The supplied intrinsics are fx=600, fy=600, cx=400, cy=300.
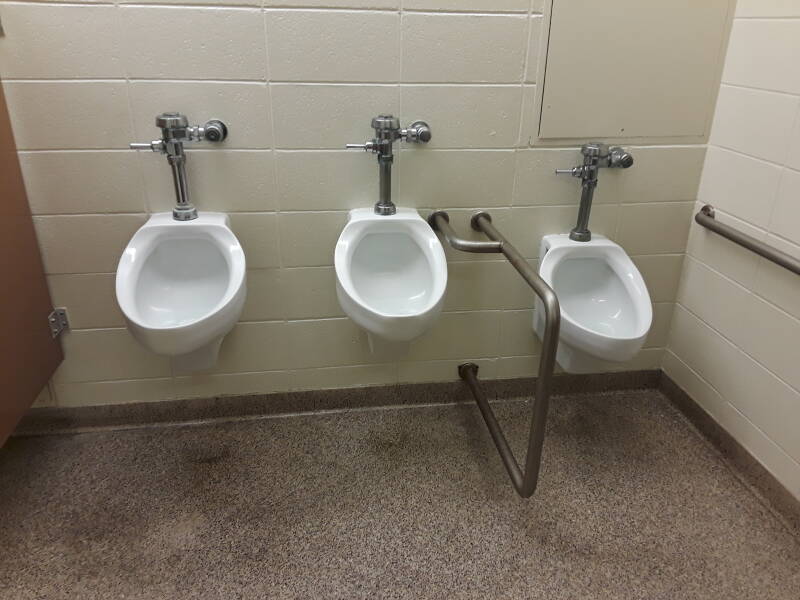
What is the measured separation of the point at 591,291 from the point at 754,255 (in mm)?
463

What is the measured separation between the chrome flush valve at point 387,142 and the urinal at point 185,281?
0.44 meters

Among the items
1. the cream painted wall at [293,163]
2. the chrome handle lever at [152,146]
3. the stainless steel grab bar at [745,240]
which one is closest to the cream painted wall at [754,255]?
the stainless steel grab bar at [745,240]

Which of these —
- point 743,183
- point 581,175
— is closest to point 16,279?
point 581,175

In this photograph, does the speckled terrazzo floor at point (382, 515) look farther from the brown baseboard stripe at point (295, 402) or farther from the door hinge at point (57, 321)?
the door hinge at point (57, 321)

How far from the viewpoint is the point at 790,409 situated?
1631 mm

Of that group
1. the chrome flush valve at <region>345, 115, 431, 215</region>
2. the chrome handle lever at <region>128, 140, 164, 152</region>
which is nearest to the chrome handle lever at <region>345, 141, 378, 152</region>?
the chrome flush valve at <region>345, 115, 431, 215</region>

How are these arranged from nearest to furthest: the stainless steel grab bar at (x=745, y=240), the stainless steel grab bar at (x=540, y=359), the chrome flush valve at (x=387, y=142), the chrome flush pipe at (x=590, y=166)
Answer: the stainless steel grab bar at (x=540, y=359)
the stainless steel grab bar at (x=745, y=240)
the chrome flush valve at (x=387, y=142)
the chrome flush pipe at (x=590, y=166)

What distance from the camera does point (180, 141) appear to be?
5.32ft

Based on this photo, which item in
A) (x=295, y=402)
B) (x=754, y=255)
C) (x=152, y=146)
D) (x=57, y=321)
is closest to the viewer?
(x=152, y=146)

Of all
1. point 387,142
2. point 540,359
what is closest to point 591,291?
point 540,359

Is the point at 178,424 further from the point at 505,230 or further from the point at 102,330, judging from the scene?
the point at 505,230

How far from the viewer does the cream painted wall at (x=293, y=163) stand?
160cm

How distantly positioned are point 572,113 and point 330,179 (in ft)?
2.46

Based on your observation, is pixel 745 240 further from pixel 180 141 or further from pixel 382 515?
pixel 180 141
